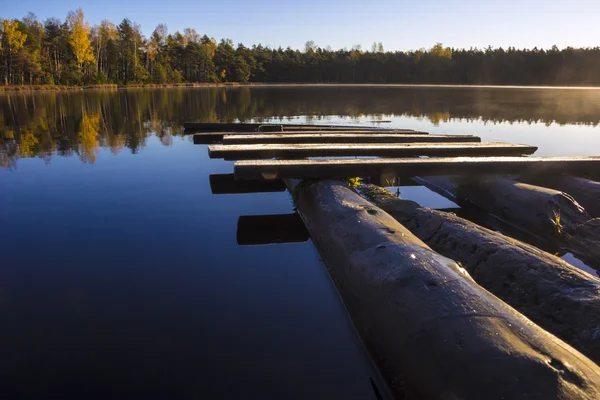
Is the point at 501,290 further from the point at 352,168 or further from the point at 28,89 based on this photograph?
the point at 28,89

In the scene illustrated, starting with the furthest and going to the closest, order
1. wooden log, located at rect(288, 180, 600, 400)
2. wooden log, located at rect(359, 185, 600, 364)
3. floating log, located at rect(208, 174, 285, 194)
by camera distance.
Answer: floating log, located at rect(208, 174, 285, 194) → wooden log, located at rect(359, 185, 600, 364) → wooden log, located at rect(288, 180, 600, 400)

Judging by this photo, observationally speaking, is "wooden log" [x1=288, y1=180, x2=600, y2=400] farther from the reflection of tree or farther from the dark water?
the reflection of tree

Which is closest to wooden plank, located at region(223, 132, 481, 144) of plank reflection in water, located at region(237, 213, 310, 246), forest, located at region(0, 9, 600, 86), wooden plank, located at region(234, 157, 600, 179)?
wooden plank, located at region(234, 157, 600, 179)

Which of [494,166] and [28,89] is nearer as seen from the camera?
[494,166]

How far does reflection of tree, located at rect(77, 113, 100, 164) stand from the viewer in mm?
11555

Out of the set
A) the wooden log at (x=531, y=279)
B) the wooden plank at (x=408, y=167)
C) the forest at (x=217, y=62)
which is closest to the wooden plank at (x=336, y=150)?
the wooden plank at (x=408, y=167)

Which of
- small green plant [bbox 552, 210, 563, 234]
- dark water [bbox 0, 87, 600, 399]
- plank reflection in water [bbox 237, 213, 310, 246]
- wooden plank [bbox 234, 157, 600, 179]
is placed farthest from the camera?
wooden plank [bbox 234, 157, 600, 179]

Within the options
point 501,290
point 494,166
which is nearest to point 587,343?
point 501,290

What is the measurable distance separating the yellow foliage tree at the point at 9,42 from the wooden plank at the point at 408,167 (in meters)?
82.3

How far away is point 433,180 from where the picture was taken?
867 cm

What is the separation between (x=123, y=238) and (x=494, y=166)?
6.30m

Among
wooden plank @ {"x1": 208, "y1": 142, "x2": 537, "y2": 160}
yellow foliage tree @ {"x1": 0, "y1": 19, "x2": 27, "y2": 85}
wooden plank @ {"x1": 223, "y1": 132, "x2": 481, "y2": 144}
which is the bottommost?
wooden plank @ {"x1": 208, "y1": 142, "x2": 537, "y2": 160}

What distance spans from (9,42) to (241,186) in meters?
84.3

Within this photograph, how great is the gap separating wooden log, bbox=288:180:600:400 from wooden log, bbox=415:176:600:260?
2.89m
